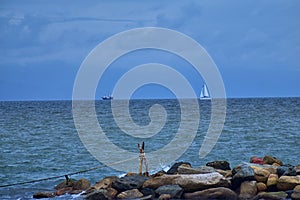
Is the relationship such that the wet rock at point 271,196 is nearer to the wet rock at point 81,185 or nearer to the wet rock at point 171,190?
the wet rock at point 171,190

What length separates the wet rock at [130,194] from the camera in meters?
16.6

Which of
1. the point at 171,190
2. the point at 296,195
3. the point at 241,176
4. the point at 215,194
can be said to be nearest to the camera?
the point at 296,195

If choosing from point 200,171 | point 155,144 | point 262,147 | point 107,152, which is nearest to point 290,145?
Result: point 262,147

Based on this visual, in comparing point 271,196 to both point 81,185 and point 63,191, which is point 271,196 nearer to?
point 81,185

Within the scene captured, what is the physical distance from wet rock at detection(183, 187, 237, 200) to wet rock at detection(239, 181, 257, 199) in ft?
0.73

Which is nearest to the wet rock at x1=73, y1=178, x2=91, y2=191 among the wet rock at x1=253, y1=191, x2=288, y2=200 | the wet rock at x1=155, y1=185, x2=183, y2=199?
the wet rock at x1=155, y1=185, x2=183, y2=199

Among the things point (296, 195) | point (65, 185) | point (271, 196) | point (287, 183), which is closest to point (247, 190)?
point (271, 196)

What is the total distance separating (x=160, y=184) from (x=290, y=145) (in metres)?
17.3

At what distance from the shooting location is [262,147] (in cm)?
3189

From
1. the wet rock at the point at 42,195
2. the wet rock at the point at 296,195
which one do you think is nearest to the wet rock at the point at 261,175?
the wet rock at the point at 296,195

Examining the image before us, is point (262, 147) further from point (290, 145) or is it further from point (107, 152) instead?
point (107, 152)

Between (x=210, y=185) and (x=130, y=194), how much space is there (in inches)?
90.5

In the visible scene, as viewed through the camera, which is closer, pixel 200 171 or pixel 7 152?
pixel 200 171

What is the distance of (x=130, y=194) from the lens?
1667 centimetres
